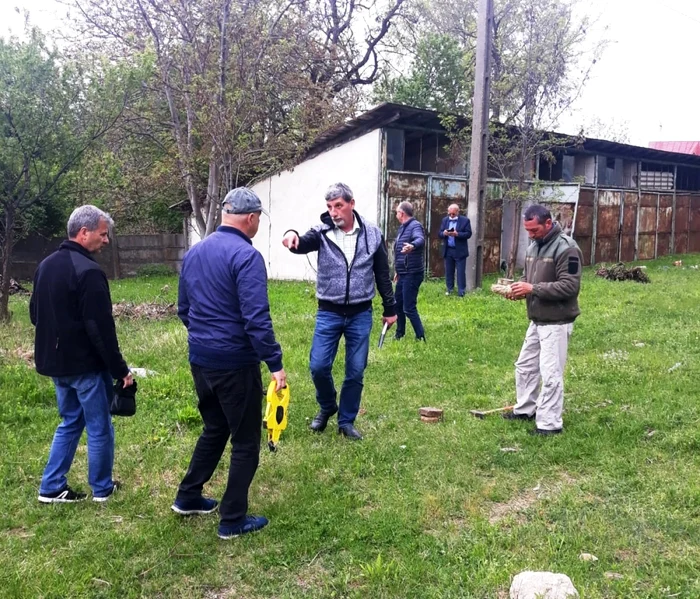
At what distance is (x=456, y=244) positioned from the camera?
40.8 ft

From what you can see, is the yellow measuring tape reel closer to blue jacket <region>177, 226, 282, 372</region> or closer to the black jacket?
blue jacket <region>177, 226, 282, 372</region>

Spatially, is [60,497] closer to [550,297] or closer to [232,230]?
[232,230]

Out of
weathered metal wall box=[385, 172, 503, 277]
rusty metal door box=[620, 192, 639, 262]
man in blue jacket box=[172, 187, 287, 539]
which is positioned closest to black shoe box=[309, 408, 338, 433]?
man in blue jacket box=[172, 187, 287, 539]

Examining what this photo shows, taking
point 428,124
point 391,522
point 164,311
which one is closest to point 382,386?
point 391,522

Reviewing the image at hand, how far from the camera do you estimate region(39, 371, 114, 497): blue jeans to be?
380cm

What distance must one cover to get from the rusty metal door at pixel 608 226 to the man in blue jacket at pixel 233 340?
17595 mm

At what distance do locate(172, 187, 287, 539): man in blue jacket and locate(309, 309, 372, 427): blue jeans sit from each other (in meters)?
1.38

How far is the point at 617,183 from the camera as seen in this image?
20.5 meters

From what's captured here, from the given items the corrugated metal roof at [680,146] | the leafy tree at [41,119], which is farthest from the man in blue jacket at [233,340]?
the corrugated metal roof at [680,146]

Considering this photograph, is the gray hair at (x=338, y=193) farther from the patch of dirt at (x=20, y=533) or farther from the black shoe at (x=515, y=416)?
the patch of dirt at (x=20, y=533)

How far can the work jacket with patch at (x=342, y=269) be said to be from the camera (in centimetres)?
480

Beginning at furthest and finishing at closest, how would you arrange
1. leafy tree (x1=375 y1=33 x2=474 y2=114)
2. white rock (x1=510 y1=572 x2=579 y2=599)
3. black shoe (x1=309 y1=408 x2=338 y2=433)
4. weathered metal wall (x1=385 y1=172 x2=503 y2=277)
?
leafy tree (x1=375 y1=33 x2=474 y2=114) → weathered metal wall (x1=385 y1=172 x2=503 y2=277) → black shoe (x1=309 y1=408 x2=338 y2=433) → white rock (x1=510 y1=572 x2=579 y2=599)

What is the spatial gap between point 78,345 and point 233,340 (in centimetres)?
102

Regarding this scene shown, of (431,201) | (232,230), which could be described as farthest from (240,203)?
(431,201)
